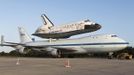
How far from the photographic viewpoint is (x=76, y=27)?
6003cm

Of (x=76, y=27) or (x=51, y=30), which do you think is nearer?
(x=76, y=27)

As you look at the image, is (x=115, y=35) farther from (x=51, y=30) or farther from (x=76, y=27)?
(x=51, y=30)

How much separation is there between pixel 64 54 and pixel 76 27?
5.89 m

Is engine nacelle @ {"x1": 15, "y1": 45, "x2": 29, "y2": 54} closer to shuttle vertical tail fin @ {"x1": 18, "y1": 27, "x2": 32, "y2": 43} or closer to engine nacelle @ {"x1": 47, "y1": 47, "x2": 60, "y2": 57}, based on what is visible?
shuttle vertical tail fin @ {"x1": 18, "y1": 27, "x2": 32, "y2": 43}

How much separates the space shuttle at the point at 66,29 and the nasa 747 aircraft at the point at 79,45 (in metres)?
4.27

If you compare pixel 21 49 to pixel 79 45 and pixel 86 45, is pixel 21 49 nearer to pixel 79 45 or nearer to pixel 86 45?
pixel 79 45

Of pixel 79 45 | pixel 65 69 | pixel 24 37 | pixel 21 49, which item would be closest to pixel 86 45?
pixel 79 45

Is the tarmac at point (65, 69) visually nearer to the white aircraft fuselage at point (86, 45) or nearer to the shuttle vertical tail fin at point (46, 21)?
the white aircraft fuselage at point (86, 45)

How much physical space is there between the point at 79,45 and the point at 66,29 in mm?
9391

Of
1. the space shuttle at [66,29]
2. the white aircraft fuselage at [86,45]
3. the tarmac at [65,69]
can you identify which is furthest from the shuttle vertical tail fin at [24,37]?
the tarmac at [65,69]

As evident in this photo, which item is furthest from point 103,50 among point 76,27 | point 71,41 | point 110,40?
point 76,27

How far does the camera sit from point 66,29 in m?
61.7

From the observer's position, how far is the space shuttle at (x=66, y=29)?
59.1m

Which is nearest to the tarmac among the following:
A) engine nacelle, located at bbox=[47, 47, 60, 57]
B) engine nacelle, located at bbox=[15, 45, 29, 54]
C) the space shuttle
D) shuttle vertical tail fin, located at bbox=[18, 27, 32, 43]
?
engine nacelle, located at bbox=[47, 47, 60, 57]
